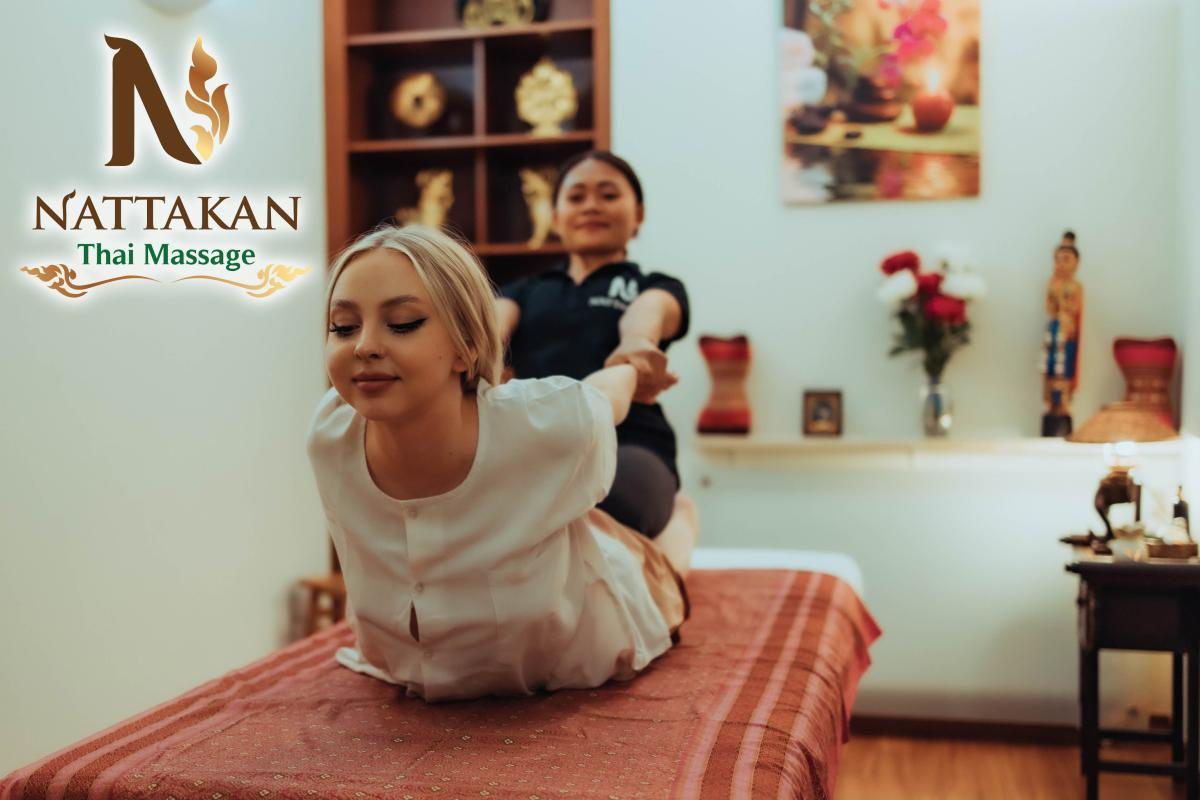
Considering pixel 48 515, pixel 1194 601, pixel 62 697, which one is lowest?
pixel 62 697

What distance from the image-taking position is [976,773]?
3.03m

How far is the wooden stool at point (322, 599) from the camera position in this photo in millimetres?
3428

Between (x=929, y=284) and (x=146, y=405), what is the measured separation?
2.18 meters

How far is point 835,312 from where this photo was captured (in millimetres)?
3518

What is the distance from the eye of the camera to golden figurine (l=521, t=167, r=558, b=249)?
385 cm

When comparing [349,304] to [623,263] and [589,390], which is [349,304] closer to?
[589,390]

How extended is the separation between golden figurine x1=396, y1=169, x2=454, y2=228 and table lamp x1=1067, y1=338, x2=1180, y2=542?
7.20 ft

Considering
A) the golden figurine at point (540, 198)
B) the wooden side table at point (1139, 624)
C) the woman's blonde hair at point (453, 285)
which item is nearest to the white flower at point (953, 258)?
the wooden side table at point (1139, 624)

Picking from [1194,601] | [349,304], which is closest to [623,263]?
[349,304]

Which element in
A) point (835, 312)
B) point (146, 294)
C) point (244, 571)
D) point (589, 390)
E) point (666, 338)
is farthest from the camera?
point (835, 312)

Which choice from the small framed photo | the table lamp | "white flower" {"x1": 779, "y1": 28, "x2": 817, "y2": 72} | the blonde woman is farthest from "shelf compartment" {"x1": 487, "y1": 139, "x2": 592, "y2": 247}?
the blonde woman

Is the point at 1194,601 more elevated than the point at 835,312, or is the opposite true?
the point at 835,312

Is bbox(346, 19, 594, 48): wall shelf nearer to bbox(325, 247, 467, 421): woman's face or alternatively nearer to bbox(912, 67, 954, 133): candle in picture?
bbox(912, 67, 954, 133): candle in picture

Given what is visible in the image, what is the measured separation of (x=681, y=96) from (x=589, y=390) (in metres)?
2.31
